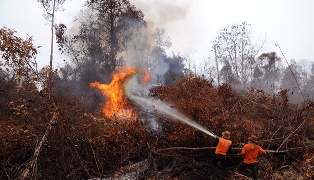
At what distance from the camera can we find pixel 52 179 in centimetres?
1016

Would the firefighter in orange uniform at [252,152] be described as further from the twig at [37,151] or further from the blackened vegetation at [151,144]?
the twig at [37,151]

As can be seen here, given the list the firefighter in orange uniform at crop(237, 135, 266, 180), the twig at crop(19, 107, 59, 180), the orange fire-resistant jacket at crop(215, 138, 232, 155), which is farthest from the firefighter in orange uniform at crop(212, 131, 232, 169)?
the twig at crop(19, 107, 59, 180)

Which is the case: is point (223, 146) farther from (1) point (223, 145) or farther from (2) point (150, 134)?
(2) point (150, 134)

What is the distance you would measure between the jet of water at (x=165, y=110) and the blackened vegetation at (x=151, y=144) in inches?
11.4

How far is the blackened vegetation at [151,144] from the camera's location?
34.2 ft

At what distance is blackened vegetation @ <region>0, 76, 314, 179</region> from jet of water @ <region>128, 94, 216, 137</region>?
0.95 feet

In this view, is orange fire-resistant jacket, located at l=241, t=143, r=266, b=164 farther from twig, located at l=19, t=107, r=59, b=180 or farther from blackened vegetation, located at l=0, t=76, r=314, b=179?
twig, located at l=19, t=107, r=59, b=180

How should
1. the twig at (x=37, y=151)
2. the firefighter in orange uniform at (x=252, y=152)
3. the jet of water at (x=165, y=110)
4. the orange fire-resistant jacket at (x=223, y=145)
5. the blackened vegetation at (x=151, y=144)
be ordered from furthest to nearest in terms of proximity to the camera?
the jet of water at (x=165, y=110)
the blackened vegetation at (x=151, y=144)
the orange fire-resistant jacket at (x=223, y=145)
the firefighter in orange uniform at (x=252, y=152)
the twig at (x=37, y=151)

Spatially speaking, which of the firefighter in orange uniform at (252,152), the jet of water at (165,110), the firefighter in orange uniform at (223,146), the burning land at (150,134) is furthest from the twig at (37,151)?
the firefighter in orange uniform at (252,152)

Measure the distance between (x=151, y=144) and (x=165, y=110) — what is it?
9.13 feet

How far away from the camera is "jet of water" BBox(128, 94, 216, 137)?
40.7 feet

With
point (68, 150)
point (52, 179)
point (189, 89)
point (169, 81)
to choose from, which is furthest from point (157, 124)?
point (169, 81)

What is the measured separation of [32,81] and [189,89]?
7757 millimetres

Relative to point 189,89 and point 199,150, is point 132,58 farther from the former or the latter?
point 199,150
